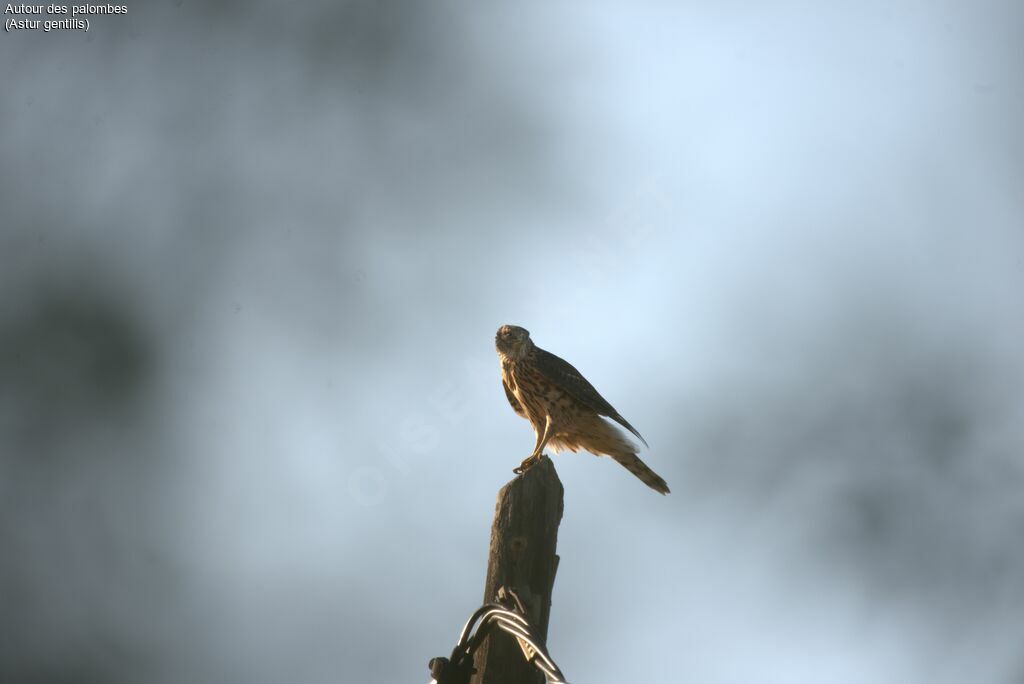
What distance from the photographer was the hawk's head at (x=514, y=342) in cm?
752

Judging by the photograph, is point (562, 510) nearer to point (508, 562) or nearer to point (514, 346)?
point (508, 562)

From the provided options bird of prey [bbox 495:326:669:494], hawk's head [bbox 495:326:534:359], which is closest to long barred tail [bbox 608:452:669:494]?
bird of prey [bbox 495:326:669:494]

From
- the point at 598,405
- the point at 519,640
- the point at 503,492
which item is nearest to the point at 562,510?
the point at 503,492

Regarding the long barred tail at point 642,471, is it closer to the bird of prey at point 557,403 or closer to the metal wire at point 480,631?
the bird of prey at point 557,403

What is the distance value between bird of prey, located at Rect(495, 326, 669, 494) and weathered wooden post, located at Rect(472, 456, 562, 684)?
134 inches

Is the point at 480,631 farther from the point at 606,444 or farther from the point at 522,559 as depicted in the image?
the point at 606,444

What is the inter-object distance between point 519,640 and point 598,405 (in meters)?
4.15

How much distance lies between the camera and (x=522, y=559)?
12.0ft

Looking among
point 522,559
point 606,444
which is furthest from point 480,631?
point 606,444

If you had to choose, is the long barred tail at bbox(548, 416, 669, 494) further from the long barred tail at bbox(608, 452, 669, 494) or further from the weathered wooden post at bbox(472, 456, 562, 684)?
the weathered wooden post at bbox(472, 456, 562, 684)

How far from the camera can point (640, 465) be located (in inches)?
305

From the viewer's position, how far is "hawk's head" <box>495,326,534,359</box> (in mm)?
7520

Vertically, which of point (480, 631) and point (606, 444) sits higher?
point (606, 444)

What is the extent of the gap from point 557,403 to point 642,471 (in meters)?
0.99
